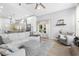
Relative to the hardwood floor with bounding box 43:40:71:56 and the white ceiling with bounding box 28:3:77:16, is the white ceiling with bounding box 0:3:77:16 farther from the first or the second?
the hardwood floor with bounding box 43:40:71:56

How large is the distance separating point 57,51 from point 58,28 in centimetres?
43

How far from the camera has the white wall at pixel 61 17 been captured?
2127 mm

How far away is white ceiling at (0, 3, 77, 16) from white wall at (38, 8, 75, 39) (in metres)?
0.08

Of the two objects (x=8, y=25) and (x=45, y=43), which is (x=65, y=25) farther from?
(x=8, y=25)

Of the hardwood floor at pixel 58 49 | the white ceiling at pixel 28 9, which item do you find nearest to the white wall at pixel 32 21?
the white ceiling at pixel 28 9

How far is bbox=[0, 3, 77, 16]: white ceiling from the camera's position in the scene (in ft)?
6.99

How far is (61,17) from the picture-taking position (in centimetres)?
219

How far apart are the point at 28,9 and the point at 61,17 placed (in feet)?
2.11

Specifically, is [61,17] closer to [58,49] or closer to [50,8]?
[50,8]

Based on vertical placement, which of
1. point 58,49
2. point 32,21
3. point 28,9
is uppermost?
point 28,9

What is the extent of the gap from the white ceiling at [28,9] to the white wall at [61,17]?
0.08m

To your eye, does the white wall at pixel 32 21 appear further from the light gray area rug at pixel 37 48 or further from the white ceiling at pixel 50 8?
the light gray area rug at pixel 37 48

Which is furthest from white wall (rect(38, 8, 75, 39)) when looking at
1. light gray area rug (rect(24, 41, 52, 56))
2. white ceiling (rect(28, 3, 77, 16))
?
light gray area rug (rect(24, 41, 52, 56))

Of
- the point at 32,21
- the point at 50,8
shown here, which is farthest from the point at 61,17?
the point at 32,21
